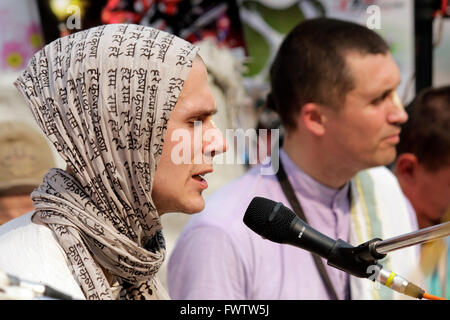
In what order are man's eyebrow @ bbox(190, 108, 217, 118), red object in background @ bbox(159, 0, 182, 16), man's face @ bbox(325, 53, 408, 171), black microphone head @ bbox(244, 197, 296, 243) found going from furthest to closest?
red object in background @ bbox(159, 0, 182, 16) → man's face @ bbox(325, 53, 408, 171) → man's eyebrow @ bbox(190, 108, 217, 118) → black microphone head @ bbox(244, 197, 296, 243)

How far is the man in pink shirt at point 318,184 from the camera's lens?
1854 millimetres

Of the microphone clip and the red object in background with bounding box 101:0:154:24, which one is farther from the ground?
the red object in background with bounding box 101:0:154:24

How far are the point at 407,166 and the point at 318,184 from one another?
1.78 feet

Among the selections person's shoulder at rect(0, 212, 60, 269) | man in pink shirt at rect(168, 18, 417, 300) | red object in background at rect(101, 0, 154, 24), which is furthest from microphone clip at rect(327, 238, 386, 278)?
red object in background at rect(101, 0, 154, 24)

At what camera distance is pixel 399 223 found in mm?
2148

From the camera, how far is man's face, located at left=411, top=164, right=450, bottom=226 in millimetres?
2381

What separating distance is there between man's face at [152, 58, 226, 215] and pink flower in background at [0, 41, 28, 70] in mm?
1321

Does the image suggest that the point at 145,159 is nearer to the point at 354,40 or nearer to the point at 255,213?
the point at 255,213

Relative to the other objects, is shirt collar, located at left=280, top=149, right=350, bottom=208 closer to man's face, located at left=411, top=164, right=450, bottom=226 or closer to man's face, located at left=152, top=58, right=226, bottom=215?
man's face, located at left=411, top=164, right=450, bottom=226

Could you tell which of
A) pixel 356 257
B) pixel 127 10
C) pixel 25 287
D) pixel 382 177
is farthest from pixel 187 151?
pixel 127 10

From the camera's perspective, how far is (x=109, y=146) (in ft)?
4.00

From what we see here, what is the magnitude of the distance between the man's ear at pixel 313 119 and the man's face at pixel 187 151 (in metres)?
0.83

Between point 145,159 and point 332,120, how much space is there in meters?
0.94
